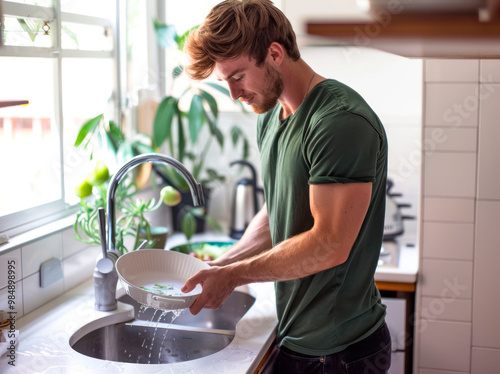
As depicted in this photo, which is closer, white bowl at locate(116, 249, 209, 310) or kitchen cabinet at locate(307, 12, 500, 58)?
kitchen cabinet at locate(307, 12, 500, 58)

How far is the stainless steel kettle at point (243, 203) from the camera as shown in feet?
7.68

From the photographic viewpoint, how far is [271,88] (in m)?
1.29

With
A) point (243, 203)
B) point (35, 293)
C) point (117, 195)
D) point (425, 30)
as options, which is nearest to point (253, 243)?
point (117, 195)

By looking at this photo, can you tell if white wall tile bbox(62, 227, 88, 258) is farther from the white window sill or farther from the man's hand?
the man's hand

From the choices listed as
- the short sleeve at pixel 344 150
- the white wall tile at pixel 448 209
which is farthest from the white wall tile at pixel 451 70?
the short sleeve at pixel 344 150

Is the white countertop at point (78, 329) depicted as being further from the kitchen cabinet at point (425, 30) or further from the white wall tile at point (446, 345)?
the kitchen cabinet at point (425, 30)

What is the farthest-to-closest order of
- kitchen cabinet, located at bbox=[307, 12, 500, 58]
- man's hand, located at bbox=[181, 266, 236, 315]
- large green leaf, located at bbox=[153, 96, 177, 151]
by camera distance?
large green leaf, located at bbox=[153, 96, 177, 151], man's hand, located at bbox=[181, 266, 236, 315], kitchen cabinet, located at bbox=[307, 12, 500, 58]

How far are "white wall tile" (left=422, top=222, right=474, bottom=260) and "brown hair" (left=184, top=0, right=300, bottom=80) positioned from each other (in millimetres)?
918

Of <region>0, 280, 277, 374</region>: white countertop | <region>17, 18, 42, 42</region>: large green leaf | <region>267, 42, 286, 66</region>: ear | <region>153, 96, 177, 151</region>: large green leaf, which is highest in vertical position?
<region>17, 18, 42, 42</region>: large green leaf

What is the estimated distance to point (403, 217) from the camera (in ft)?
7.61

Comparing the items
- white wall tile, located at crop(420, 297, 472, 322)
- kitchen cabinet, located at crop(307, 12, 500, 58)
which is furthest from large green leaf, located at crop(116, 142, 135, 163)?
kitchen cabinet, located at crop(307, 12, 500, 58)

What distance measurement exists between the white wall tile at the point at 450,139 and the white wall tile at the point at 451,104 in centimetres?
2

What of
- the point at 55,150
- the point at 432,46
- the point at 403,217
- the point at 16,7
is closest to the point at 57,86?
the point at 55,150

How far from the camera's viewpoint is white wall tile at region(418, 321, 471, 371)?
192 centimetres
